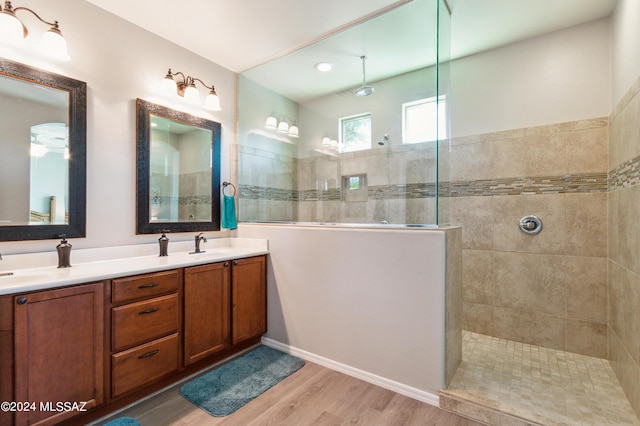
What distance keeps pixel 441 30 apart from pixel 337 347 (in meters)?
2.53

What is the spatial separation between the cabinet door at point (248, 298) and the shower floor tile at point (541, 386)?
59.3 inches

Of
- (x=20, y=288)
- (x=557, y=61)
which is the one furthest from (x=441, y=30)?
(x=20, y=288)

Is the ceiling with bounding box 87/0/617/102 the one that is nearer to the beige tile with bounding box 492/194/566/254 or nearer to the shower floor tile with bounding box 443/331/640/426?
the beige tile with bounding box 492/194/566/254

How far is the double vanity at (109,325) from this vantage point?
1358mm

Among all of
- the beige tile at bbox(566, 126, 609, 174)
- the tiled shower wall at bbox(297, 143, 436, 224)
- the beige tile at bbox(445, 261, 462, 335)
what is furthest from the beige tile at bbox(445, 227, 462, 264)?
the beige tile at bbox(566, 126, 609, 174)

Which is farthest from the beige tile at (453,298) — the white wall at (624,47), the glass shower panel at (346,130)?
the white wall at (624,47)

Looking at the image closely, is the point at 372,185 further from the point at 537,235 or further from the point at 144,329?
the point at 144,329

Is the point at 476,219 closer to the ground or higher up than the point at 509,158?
closer to the ground

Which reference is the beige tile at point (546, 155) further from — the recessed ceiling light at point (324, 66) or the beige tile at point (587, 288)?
the recessed ceiling light at point (324, 66)

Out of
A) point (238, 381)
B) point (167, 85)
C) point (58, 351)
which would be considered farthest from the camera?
point (167, 85)

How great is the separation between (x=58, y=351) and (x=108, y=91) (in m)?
1.71

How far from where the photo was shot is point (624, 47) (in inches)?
75.0

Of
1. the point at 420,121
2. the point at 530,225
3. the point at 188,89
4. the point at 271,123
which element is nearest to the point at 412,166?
the point at 420,121

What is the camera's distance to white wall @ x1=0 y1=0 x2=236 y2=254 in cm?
193
